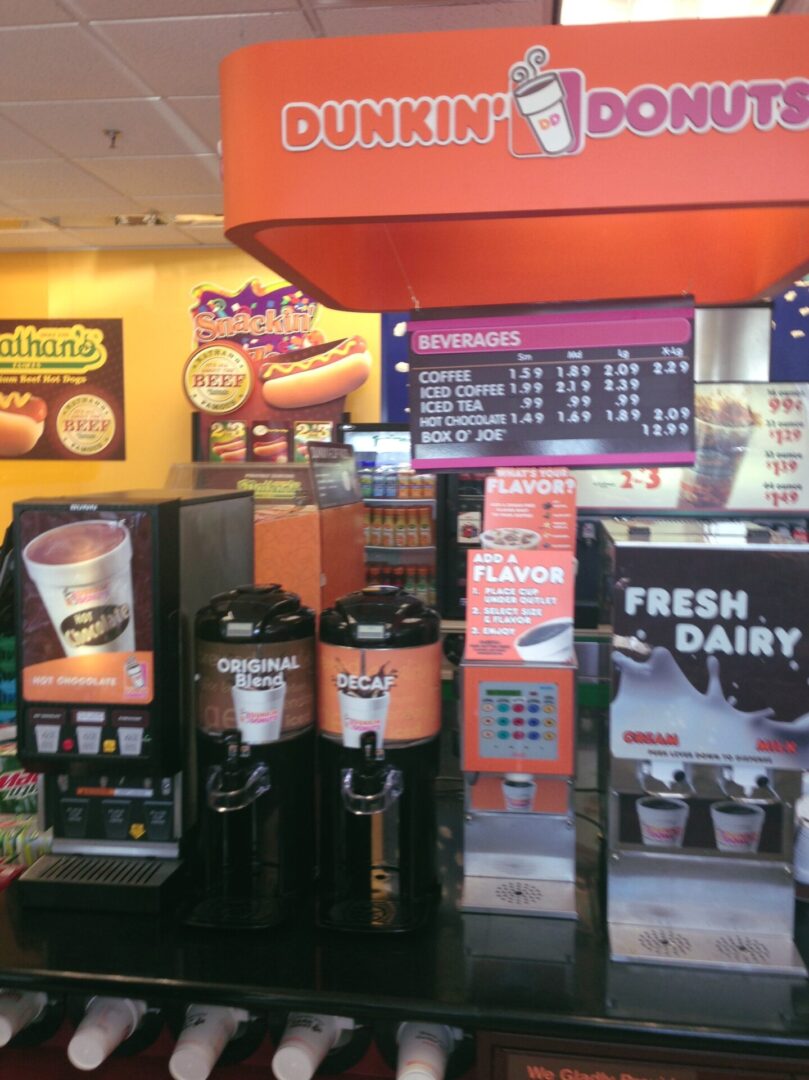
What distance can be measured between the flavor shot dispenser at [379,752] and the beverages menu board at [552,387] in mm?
755

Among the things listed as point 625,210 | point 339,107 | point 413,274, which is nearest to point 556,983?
point 625,210

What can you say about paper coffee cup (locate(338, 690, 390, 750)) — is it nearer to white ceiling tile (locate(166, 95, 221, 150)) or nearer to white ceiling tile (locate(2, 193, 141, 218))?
white ceiling tile (locate(166, 95, 221, 150))

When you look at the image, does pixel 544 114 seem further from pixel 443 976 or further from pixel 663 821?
pixel 443 976

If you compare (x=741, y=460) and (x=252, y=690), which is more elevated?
(x=741, y=460)

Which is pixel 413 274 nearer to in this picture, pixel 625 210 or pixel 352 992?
pixel 625 210

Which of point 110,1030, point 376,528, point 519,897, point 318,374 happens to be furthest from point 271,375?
point 110,1030

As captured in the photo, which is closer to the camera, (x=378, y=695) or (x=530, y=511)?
(x=378, y=695)

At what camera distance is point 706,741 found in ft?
4.90

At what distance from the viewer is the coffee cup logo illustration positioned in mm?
1494

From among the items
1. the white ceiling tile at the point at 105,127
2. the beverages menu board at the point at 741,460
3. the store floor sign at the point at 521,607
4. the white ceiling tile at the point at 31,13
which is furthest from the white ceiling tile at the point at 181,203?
the store floor sign at the point at 521,607

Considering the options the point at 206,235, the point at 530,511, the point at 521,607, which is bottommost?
the point at 521,607

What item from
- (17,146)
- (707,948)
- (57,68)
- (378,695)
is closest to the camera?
(707,948)

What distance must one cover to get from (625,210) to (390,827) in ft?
3.62

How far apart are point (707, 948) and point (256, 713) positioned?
812mm
